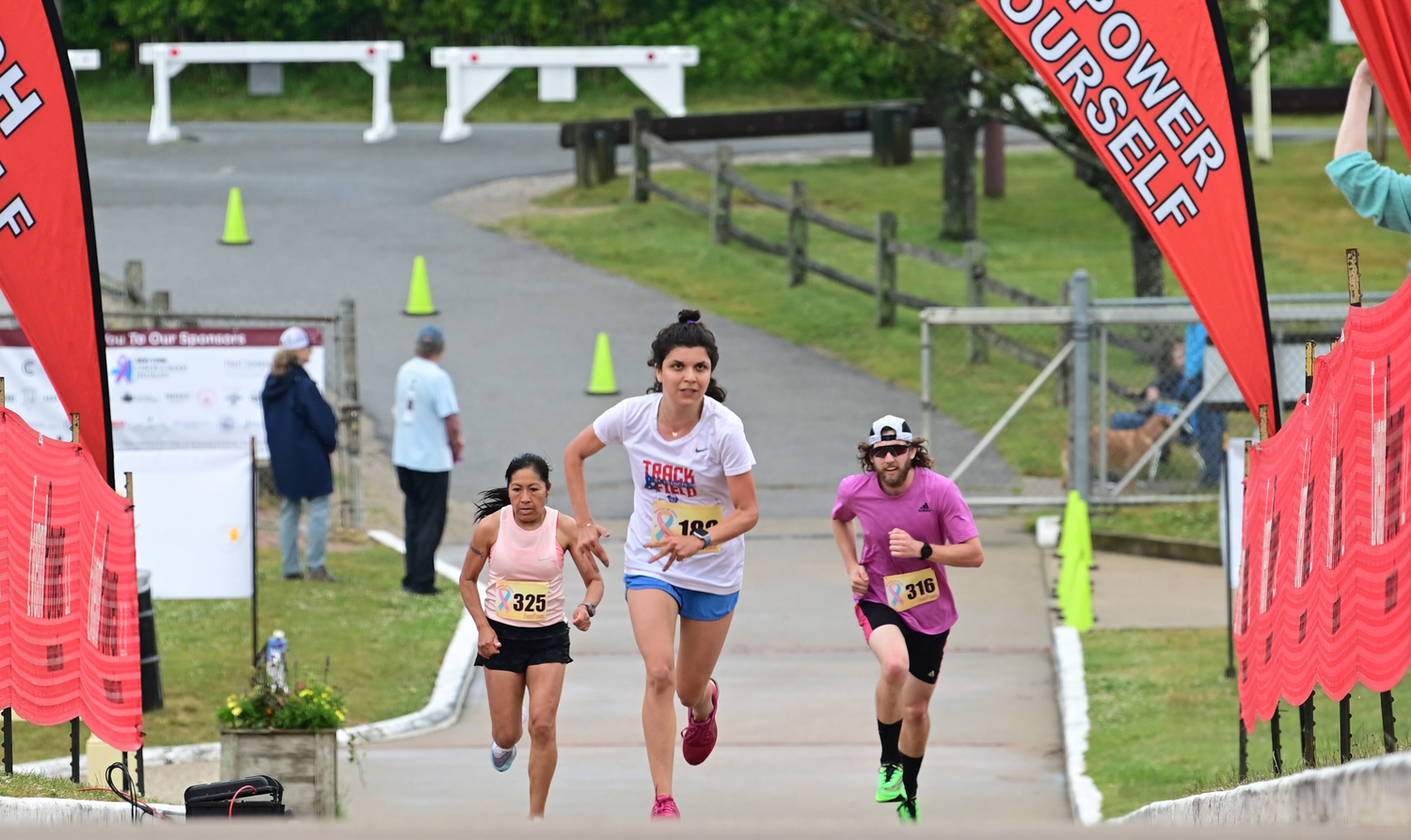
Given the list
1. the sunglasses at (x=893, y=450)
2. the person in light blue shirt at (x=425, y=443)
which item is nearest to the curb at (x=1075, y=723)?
the sunglasses at (x=893, y=450)

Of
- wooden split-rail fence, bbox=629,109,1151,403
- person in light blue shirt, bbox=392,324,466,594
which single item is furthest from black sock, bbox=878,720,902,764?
wooden split-rail fence, bbox=629,109,1151,403

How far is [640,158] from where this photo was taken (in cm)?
3083

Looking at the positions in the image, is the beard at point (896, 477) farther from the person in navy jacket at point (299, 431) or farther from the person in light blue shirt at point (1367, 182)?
the person in navy jacket at point (299, 431)

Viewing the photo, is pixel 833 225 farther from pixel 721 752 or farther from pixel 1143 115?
pixel 1143 115

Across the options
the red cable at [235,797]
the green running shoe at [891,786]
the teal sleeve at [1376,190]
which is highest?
the teal sleeve at [1376,190]

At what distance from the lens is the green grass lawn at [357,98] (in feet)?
137

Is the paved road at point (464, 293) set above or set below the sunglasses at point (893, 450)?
below

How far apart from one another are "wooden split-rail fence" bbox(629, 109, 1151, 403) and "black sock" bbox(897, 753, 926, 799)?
1094 cm

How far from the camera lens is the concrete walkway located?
1002cm

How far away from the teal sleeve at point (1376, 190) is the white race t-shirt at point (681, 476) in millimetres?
2392

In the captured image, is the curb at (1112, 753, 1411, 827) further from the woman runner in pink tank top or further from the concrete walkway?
the woman runner in pink tank top

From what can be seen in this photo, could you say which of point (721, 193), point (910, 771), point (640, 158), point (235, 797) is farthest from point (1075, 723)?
point (640, 158)

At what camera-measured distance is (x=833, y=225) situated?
25500 mm

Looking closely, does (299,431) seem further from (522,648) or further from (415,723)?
(522,648)
